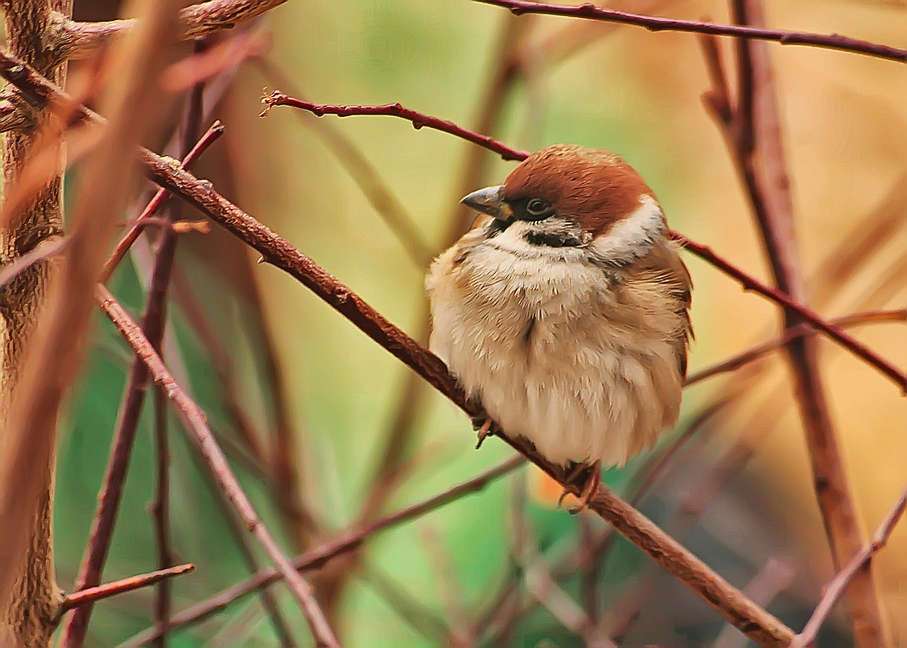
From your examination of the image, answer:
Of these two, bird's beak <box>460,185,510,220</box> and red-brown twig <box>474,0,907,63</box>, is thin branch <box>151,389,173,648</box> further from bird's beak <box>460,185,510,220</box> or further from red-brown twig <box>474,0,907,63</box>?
red-brown twig <box>474,0,907,63</box>

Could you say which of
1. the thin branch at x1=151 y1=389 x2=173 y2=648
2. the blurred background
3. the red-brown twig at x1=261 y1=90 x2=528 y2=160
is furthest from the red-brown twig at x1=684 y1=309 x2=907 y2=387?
the blurred background

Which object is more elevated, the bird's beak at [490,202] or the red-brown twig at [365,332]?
the bird's beak at [490,202]

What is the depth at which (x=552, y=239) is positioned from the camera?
1.13m

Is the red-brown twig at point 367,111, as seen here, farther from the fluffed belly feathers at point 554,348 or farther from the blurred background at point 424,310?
the blurred background at point 424,310

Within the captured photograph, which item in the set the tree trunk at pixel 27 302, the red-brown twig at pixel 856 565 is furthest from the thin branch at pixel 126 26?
the red-brown twig at pixel 856 565

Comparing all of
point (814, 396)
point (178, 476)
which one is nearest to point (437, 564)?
point (814, 396)

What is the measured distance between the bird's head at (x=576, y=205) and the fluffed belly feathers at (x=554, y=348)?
4 cm

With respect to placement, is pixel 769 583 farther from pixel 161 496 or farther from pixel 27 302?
pixel 27 302

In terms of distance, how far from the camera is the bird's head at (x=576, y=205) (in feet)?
3.66

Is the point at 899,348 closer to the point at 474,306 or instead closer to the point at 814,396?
the point at 814,396

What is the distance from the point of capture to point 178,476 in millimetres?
1951

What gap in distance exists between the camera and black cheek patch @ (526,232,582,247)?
1130 millimetres

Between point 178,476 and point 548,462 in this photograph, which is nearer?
Result: point 548,462

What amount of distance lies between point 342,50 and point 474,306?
42.6 inches
